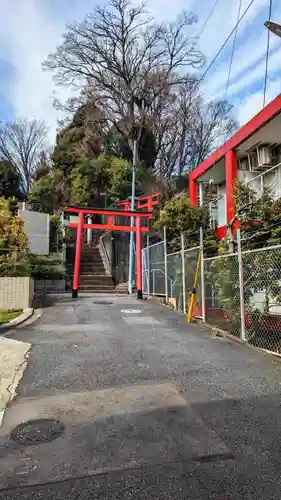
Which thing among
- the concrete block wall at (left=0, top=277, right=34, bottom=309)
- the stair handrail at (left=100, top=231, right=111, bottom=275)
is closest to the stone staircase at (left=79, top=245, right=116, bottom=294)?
the stair handrail at (left=100, top=231, right=111, bottom=275)

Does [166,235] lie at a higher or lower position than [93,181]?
lower

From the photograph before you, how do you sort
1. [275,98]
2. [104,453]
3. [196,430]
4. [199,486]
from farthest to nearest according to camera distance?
[275,98], [196,430], [104,453], [199,486]

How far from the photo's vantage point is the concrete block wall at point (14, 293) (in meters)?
10.4

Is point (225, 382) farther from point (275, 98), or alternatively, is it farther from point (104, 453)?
point (275, 98)

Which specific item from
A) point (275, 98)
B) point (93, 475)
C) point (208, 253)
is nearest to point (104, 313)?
point (208, 253)

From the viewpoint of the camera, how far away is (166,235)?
13906mm

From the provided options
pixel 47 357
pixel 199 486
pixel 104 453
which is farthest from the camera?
pixel 47 357

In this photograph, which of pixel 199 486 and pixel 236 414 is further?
pixel 236 414

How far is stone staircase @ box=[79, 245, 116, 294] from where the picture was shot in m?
19.9

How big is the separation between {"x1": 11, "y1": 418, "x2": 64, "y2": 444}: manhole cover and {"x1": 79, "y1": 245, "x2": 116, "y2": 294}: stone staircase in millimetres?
16057

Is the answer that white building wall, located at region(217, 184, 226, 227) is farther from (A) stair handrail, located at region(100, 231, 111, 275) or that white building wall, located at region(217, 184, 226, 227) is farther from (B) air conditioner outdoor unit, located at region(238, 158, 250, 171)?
(A) stair handrail, located at region(100, 231, 111, 275)

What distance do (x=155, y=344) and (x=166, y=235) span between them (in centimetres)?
740

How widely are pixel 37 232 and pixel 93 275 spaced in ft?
13.9

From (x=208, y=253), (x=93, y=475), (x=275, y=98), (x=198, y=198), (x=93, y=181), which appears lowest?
(x=93, y=475)
